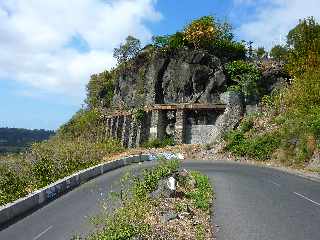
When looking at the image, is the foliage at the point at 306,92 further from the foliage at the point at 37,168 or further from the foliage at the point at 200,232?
the foliage at the point at 200,232

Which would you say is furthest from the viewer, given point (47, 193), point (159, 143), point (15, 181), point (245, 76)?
point (245, 76)

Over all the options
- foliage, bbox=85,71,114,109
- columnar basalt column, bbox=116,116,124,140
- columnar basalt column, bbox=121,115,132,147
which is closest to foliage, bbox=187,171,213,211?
columnar basalt column, bbox=121,115,132,147

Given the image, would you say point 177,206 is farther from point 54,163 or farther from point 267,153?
point 267,153

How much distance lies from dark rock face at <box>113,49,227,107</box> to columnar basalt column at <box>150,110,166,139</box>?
330 cm

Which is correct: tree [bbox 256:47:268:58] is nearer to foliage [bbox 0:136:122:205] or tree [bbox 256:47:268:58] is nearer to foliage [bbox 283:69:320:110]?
foliage [bbox 283:69:320:110]

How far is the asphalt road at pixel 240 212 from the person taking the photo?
16328mm

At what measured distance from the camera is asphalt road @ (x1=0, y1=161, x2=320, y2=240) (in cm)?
1633

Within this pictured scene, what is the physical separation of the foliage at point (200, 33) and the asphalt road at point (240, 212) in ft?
119

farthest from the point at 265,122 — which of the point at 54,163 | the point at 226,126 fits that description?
the point at 54,163

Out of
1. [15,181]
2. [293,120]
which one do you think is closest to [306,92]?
[293,120]

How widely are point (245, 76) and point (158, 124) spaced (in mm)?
10599

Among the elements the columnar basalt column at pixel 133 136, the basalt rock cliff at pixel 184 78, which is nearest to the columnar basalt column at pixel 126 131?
the columnar basalt column at pixel 133 136

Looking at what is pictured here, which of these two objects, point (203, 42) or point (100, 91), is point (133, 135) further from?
point (100, 91)

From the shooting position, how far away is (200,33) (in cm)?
6431
